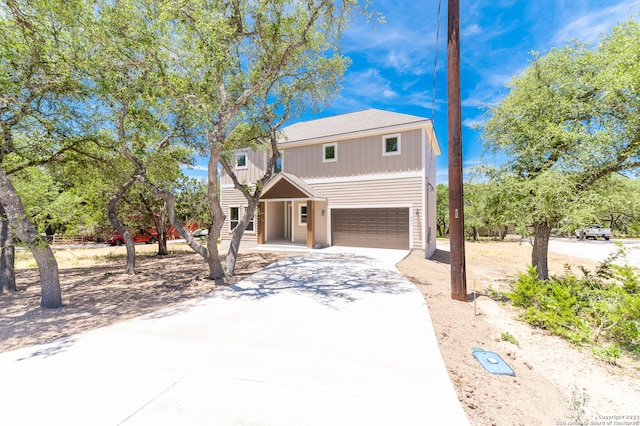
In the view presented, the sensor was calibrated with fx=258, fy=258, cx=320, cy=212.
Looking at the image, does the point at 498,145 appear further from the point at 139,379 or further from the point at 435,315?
the point at 139,379

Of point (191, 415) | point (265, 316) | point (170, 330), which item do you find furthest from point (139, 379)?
point (265, 316)

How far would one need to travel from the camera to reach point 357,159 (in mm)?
13781

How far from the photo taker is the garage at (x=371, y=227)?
42.3ft

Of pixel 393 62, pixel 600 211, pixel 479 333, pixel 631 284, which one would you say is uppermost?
pixel 393 62

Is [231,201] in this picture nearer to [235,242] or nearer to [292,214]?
[292,214]

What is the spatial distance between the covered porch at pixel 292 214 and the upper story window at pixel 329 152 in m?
1.86

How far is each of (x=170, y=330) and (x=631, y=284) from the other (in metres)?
8.74

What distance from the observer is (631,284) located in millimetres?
5188

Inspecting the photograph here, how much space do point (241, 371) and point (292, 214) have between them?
1289cm

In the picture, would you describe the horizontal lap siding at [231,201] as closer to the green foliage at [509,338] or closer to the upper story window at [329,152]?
the upper story window at [329,152]

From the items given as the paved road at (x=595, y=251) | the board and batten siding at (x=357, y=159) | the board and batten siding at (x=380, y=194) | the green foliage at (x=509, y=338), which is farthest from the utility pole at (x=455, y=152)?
the paved road at (x=595, y=251)

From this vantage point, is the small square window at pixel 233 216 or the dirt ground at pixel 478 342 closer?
the dirt ground at pixel 478 342

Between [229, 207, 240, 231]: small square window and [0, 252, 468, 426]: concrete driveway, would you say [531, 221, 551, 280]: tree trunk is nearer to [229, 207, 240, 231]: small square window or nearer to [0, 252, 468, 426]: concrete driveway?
[0, 252, 468, 426]: concrete driveway

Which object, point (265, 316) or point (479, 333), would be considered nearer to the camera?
point (479, 333)
